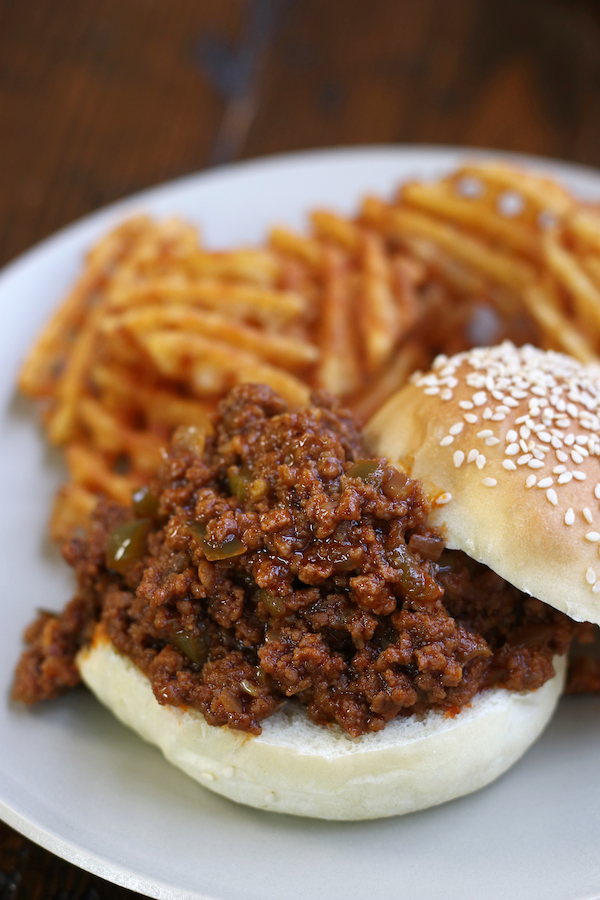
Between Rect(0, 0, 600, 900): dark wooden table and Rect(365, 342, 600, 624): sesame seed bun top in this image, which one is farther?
Rect(0, 0, 600, 900): dark wooden table

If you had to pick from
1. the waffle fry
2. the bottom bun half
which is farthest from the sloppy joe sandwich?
the waffle fry

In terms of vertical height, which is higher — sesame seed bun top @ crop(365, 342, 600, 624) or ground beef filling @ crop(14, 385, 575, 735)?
sesame seed bun top @ crop(365, 342, 600, 624)

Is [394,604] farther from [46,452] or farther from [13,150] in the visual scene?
[13,150]

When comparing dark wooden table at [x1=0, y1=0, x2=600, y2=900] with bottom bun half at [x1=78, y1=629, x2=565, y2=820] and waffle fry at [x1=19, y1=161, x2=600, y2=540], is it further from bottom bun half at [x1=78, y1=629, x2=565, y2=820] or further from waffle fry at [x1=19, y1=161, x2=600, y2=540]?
bottom bun half at [x1=78, y1=629, x2=565, y2=820]

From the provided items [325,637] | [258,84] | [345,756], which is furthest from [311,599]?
[258,84]

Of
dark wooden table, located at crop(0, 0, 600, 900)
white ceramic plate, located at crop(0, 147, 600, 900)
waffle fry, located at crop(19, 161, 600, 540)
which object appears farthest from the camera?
dark wooden table, located at crop(0, 0, 600, 900)

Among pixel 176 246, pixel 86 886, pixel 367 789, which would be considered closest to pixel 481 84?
pixel 176 246

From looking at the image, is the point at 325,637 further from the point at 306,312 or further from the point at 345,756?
the point at 306,312

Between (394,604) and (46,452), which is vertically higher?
(394,604)
